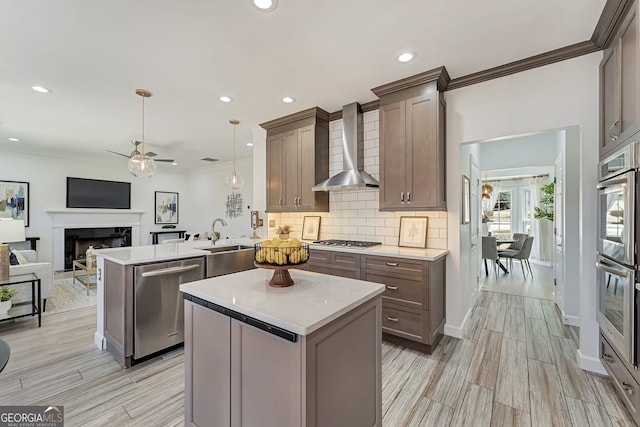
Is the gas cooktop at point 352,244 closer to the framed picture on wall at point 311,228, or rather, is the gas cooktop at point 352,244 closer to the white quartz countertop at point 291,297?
the framed picture on wall at point 311,228

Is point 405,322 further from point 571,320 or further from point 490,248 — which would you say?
point 490,248

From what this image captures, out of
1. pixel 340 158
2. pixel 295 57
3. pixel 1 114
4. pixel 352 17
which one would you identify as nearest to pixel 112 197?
pixel 1 114

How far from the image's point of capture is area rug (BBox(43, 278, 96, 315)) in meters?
3.97

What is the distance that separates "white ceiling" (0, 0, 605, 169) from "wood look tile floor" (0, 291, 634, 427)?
2.72 m

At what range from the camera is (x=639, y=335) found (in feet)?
5.17

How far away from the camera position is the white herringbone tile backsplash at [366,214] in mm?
3168

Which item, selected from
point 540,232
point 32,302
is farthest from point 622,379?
point 540,232

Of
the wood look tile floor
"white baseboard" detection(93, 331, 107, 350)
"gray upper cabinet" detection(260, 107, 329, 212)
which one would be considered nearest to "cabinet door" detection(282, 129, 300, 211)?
"gray upper cabinet" detection(260, 107, 329, 212)

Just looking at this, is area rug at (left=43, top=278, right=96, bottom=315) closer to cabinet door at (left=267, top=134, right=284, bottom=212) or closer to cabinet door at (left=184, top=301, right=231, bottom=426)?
cabinet door at (left=267, top=134, right=284, bottom=212)

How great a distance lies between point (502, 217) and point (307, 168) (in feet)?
24.1

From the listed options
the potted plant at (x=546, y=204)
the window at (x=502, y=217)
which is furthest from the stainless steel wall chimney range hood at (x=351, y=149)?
the window at (x=502, y=217)

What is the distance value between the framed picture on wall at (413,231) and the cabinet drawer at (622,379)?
5.18ft

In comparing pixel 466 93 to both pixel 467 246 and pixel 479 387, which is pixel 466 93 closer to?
pixel 467 246

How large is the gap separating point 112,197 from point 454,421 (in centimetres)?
866
